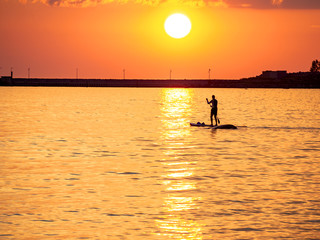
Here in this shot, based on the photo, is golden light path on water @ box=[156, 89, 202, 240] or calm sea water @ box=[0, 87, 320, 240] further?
calm sea water @ box=[0, 87, 320, 240]

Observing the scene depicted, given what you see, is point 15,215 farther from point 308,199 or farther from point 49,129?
point 49,129

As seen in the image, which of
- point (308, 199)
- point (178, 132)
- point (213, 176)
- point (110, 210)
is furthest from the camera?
point (178, 132)

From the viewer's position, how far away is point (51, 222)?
51.1ft

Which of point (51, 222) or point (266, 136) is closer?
point (51, 222)

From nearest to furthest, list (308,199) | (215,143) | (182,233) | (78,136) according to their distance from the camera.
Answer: (182,233) < (308,199) < (215,143) < (78,136)

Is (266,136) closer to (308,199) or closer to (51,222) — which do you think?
(308,199)

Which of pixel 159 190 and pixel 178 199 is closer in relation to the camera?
pixel 178 199

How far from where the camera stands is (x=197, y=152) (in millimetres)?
31703

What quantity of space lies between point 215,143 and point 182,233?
2280 cm

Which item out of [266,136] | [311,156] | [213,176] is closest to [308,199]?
[213,176]

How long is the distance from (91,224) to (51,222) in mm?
1033

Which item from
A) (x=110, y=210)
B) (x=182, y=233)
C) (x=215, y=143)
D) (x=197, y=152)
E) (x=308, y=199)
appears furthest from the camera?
(x=215, y=143)

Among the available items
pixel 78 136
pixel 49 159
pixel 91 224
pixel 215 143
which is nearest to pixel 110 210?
pixel 91 224

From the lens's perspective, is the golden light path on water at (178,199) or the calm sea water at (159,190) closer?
the golden light path on water at (178,199)
